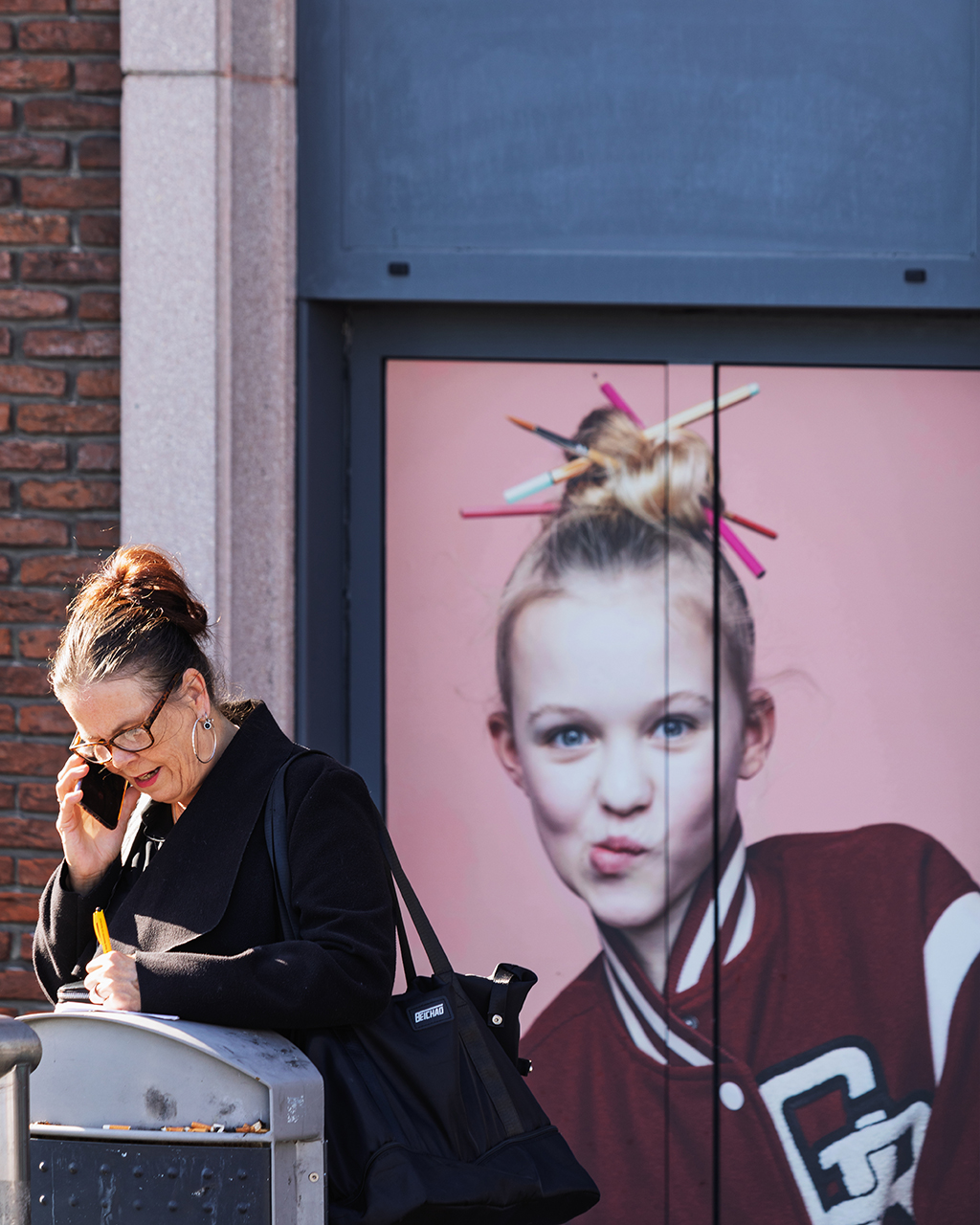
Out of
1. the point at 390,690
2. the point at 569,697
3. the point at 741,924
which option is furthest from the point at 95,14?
the point at 741,924

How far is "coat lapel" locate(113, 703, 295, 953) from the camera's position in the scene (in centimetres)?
214

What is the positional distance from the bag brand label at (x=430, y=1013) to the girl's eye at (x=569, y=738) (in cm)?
206

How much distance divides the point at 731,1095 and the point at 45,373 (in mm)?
2942

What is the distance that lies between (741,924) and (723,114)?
2410 millimetres

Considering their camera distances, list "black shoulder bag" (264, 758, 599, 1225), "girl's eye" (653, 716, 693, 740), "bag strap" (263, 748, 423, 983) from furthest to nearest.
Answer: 1. "girl's eye" (653, 716, 693, 740)
2. "bag strap" (263, 748, 423, 983)
3. "black shoulder bag" (264, 758, 599, 1225)

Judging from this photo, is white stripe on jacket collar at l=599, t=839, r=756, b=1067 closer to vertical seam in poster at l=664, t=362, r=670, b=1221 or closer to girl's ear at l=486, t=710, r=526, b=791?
vertical seam in poster at l=664, t=362, r=670, b=1221

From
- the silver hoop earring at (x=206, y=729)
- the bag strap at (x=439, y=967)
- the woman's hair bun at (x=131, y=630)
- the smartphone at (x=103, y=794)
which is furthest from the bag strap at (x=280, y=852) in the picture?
the smartphone at (x=103, y=794)

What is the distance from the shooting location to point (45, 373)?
3.98 meters

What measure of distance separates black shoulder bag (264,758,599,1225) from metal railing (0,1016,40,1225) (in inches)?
18.1

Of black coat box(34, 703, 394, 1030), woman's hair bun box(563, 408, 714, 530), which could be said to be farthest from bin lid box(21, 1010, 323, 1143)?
woman's hair bun box(563, 408, 714, 530)

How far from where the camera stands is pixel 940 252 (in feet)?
13.5

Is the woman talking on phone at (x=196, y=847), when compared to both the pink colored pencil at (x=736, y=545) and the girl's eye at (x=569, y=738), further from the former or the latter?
the pink colored pencil at (x=736, y=545)

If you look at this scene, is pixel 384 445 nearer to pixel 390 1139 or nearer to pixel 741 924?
pixel 741 924

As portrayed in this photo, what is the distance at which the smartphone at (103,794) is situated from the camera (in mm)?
2381
